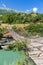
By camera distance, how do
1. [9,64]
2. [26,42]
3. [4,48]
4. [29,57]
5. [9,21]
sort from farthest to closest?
[9,21] → [4,48] → [26,42] → [9,64] → [29,57]

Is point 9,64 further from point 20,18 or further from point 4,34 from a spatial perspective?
point 20,18

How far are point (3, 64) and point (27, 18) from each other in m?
19.7

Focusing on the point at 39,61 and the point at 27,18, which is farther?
the point at 27,18

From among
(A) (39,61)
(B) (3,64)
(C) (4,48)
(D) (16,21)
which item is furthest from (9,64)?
(D) (16,21)

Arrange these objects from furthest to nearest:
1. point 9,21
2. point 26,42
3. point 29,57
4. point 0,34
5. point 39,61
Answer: point 9,21 < point 0,34 < point 26,42 < point 29,57 < point 39,61

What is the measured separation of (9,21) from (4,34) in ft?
30.4

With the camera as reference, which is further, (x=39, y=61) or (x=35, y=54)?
(x=35, y=54)

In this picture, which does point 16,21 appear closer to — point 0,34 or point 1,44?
point 0,34

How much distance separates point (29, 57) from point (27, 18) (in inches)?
822

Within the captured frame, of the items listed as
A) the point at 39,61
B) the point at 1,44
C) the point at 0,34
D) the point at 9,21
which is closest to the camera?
the point at 39,61

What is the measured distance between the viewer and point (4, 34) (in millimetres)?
21250

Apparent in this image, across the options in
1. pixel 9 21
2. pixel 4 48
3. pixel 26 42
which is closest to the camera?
pixel 26 42

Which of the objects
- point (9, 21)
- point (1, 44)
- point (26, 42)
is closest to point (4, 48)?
point (1, 44)

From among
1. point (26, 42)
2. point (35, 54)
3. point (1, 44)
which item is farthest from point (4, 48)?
point (35, 54)
